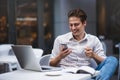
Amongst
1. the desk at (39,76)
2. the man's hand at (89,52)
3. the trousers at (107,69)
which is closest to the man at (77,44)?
the man's hand at (89,52)

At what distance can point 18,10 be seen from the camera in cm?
757

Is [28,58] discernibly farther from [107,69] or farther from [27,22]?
[27,22]

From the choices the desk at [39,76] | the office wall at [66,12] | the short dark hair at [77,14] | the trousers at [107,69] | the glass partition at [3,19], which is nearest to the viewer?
the desk at [39,76]

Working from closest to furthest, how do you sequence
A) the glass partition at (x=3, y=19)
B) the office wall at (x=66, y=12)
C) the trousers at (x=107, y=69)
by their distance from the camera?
the trousers at (x=107, y=69)
the glass partition at (x=3, y=19)
the office wall at (x=66, y=12)

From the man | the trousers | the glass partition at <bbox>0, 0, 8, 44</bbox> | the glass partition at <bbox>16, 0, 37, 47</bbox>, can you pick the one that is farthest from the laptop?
the glass partition at <bbox>16, 0, 37, 47</bbox>

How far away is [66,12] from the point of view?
8.25m

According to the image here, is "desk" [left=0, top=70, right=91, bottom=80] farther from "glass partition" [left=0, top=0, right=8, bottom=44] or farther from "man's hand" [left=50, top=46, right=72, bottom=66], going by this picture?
"glass partition" [left=0, top=0, right=8, bottom=44]

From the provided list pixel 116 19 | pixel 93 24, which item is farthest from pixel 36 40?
pixel 116 19

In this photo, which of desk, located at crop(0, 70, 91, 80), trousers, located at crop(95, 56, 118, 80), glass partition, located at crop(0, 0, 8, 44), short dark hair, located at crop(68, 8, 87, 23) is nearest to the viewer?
desk, located at crop(0, 70, 91, 80)

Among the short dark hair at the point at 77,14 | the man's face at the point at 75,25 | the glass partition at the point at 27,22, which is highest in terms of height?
the short dark hair at the point at 77,14

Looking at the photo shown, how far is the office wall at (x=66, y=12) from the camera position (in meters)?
8.25

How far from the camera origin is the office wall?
8254mm

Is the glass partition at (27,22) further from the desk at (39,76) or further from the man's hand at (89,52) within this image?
the desk at (39,76)

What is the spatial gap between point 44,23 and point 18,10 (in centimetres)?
89
